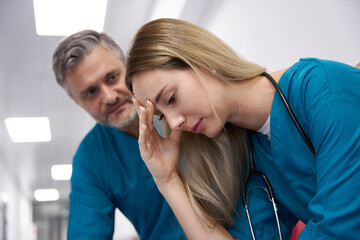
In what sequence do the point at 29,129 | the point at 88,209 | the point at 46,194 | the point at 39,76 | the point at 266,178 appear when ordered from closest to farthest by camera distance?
the point at 266,178, the point at 88,209, the point at 39,76, the point at 29,129, the point at 46,194

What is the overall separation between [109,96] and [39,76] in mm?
2067

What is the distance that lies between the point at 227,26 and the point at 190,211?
146 centimetres

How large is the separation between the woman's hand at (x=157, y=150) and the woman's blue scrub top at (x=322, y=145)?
341 millimetres

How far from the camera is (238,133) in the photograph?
1229 mm

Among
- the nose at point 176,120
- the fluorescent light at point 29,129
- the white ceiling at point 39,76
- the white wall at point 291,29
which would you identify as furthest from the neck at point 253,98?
the fluorescent light at point 29,129

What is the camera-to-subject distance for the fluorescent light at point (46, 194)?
7.77 meters

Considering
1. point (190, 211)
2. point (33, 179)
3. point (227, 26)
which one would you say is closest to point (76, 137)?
point (33, 179)

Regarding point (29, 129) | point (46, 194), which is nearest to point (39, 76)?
point (29, 129)

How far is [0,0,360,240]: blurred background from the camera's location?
1.40 metres

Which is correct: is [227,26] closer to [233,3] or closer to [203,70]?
[233,3]

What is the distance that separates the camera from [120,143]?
60.2 inches

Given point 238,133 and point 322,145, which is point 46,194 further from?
point 322,145

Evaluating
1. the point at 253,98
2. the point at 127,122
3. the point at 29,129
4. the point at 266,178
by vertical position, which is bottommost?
the point at 29,129

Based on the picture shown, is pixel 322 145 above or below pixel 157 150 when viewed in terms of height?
above
